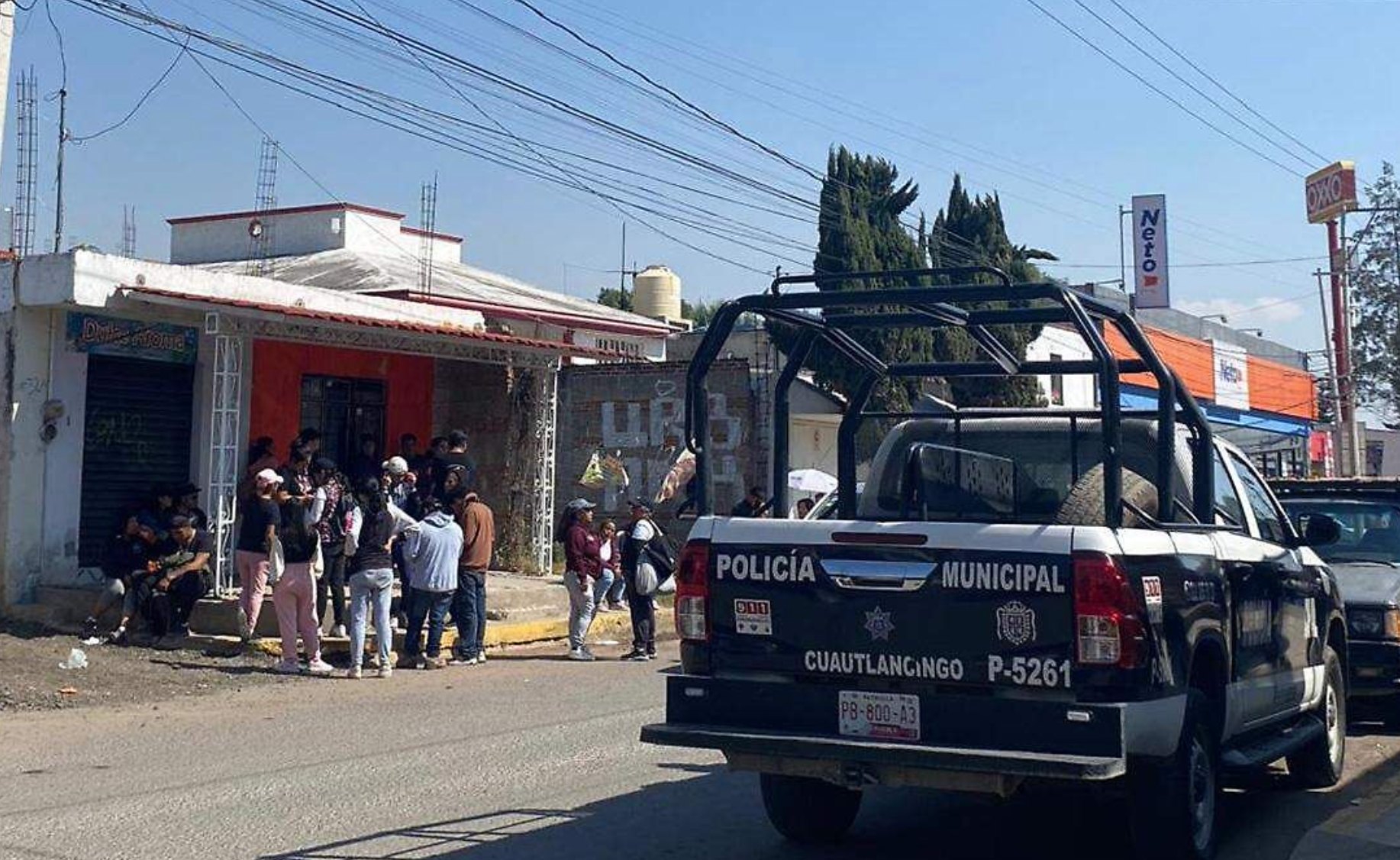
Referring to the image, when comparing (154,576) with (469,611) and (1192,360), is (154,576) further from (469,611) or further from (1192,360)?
(1192,360)

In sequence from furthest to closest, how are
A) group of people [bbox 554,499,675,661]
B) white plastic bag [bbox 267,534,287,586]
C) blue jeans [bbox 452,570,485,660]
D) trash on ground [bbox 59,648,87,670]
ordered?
group of people [bbox 554,499,675,661] < blue jeans [bbox 452,570,485,660] < white plastic bag [bbox 267,534,287,586] < trash on ground [bbox 59,648,87,670]

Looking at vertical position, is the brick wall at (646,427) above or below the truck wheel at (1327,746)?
above

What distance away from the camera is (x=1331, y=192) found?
111ft

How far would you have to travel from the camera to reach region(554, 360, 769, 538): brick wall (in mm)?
26812

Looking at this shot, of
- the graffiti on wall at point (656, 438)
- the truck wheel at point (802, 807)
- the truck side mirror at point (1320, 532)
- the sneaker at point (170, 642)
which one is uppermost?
the graffiti on wall at point (656, 438)

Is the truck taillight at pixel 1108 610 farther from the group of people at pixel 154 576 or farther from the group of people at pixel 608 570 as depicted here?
the group of people at pixel 154 576

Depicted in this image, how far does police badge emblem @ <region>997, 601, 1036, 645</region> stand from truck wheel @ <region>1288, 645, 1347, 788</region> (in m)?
3.41

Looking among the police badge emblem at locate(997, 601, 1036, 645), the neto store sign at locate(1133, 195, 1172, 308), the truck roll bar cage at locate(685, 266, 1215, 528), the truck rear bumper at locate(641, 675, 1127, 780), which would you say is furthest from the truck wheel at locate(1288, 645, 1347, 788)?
the neto store sign at locate(1133, 195, 1172, 308)

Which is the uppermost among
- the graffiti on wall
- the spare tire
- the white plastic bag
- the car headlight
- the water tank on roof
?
the water tank on roof

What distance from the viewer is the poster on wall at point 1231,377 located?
43562 mm

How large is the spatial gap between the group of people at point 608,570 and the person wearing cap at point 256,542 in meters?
3.18

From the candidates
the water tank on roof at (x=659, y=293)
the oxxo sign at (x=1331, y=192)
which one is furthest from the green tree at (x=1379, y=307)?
the water tank on roof at (x=659, y=293)

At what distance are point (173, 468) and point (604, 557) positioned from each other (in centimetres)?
522

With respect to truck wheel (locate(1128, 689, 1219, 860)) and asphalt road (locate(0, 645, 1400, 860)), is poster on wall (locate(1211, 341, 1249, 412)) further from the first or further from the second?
truck wheel (locate(1128, 689, 1219, 860))
